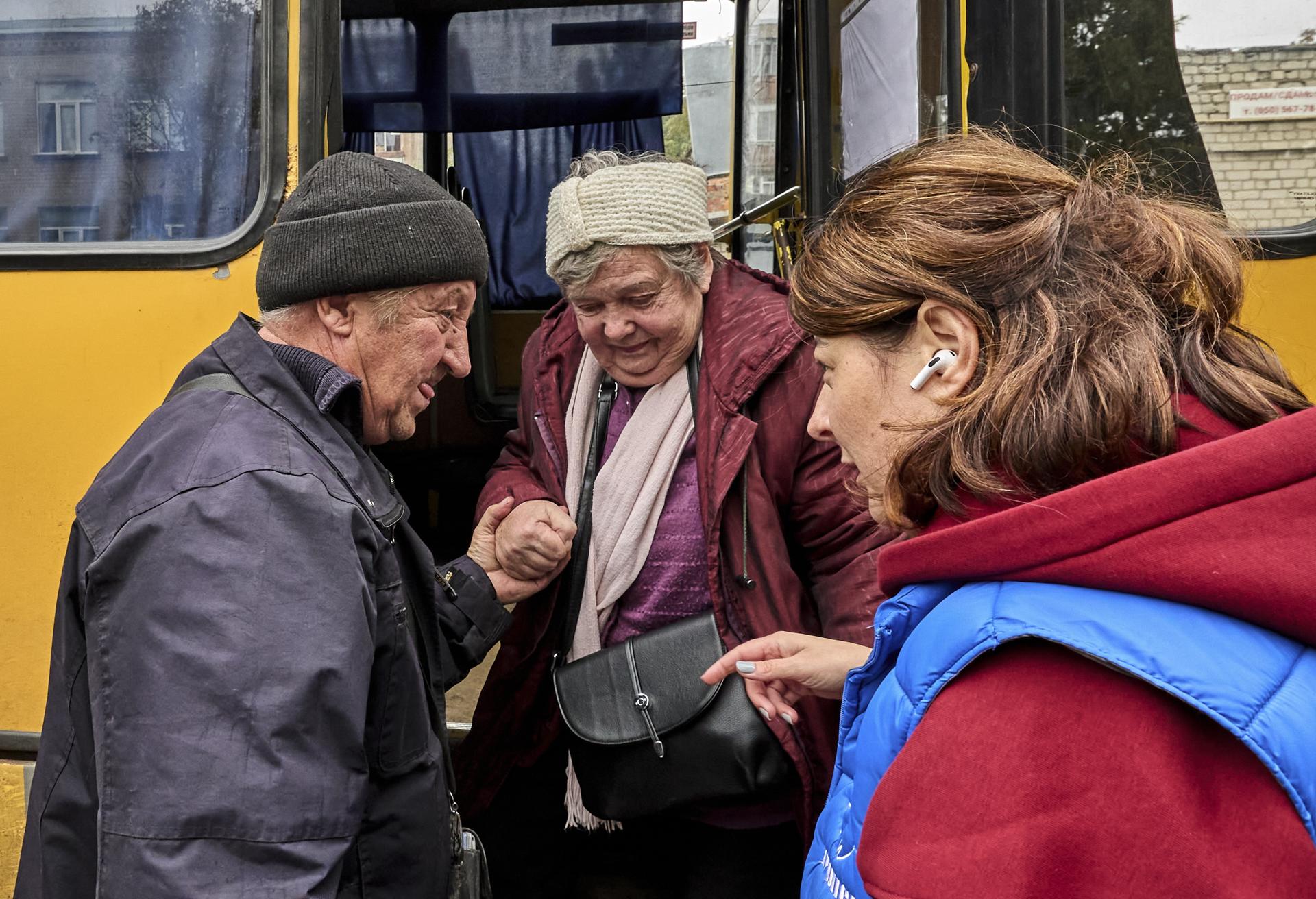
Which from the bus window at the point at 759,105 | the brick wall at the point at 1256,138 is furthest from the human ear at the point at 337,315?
the bus window at the point at 759,105

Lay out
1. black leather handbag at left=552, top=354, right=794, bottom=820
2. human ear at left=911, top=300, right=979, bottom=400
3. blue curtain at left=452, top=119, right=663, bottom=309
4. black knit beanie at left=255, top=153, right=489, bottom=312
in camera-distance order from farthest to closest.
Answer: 1. blue curtain at left=452, top=119, right=663, bottom=309
2. black leather handbag at left=552, top=354, right=794, bottom=820
3. black knit beanie at left=255, top=153, right=489, bottom=312
4. human ear at left=911, top=300, right=979, bottom=400

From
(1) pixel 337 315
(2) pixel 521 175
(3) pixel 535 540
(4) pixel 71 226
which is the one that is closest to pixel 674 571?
(3) pixel 535 540

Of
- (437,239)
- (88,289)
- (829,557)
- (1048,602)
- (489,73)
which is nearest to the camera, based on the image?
(1048,602)

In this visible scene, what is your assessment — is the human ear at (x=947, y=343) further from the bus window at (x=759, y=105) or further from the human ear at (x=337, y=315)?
the bus window at (x=759, y=105)

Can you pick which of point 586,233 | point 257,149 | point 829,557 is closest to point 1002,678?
point 829,557

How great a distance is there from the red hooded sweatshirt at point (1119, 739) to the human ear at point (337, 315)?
1.03 metres

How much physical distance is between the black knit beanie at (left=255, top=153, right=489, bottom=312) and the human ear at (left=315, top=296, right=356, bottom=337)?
0.02 m

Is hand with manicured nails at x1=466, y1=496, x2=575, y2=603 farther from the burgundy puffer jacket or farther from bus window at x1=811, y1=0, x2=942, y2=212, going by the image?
bus window at x1=811, y1=0, x2=942, y2=212

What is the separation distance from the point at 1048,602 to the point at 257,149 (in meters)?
1.99

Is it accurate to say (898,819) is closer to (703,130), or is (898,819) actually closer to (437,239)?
(437,239)

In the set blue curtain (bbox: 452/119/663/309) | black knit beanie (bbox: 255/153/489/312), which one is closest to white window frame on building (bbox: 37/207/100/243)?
black knit beanie (bbox: 255/153/489/312)

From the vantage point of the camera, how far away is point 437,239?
165 centimetres

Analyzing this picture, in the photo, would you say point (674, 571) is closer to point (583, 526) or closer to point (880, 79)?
point (583, 526)

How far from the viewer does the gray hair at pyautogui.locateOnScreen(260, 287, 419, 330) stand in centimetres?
160
